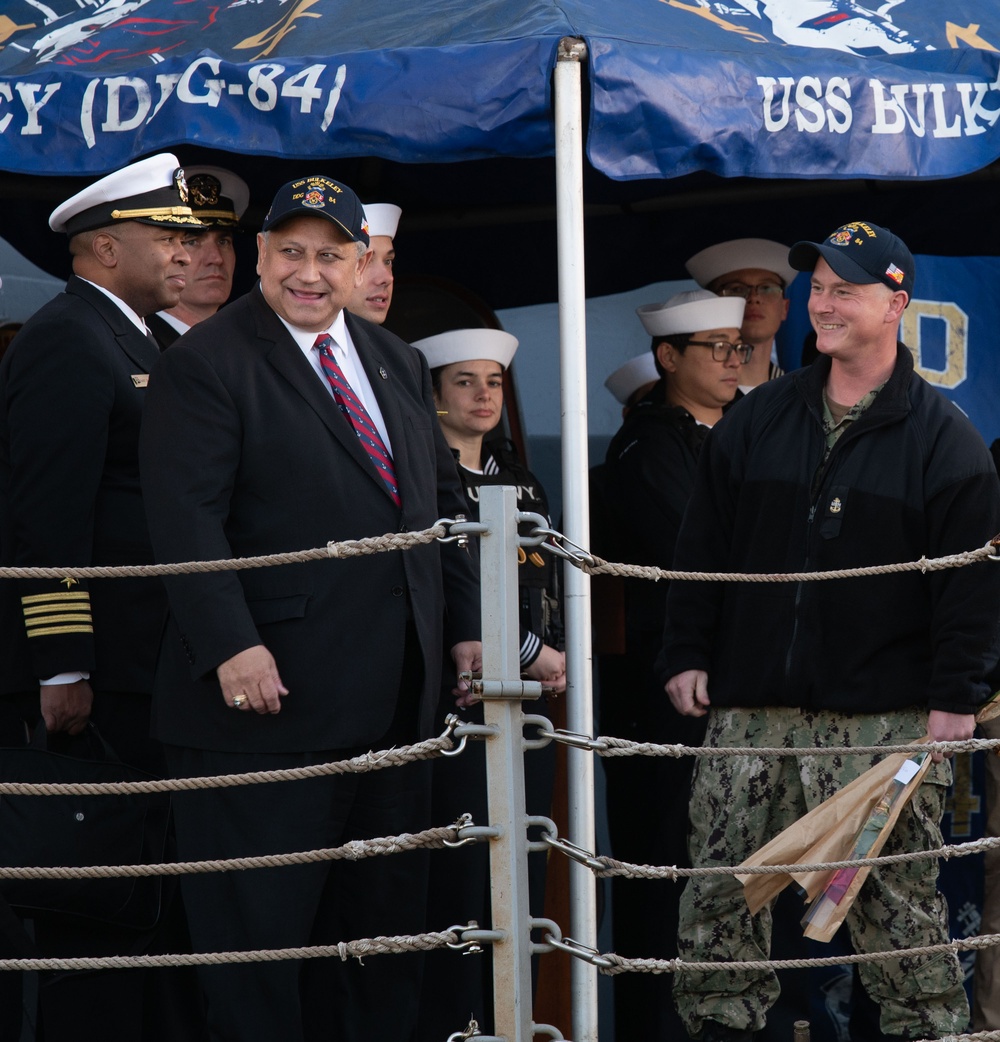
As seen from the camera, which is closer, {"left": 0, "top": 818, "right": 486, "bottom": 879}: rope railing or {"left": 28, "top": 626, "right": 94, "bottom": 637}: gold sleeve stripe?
{"left": 0, "top": 818, "right": 486, "bottom": 879}: rope railing

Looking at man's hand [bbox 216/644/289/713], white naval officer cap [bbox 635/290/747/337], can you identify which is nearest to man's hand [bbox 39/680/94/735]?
man's hand [bbox 216/644/289/713]

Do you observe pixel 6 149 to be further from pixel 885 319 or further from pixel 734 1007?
pixel 734 1007

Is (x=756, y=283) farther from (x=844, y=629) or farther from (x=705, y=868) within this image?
(x=705, y=868)

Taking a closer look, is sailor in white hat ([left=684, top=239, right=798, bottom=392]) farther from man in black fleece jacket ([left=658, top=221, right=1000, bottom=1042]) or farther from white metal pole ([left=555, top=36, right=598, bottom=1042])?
white metal pole ([left=555, top=36, right=598, bottom=1042])

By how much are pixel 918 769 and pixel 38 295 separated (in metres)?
3.42

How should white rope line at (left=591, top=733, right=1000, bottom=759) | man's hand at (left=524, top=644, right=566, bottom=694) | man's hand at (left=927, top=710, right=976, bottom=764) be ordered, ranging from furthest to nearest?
man's hand at (left=524, top=644, right=566, bottom=694) → man's hand at (left=927, top=710, right=976, bottom=764) → white rope line at (left=591, top=733, right=1000, bottom=759)

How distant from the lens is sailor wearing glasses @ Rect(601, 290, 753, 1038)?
15.4 feet

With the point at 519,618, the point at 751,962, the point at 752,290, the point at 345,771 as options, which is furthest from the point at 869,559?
the point at 752,290

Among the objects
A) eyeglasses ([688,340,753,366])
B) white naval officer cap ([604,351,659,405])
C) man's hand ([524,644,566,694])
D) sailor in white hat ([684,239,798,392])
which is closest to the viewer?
man's hand ([524,644,566,694])

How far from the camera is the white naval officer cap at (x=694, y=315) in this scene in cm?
501

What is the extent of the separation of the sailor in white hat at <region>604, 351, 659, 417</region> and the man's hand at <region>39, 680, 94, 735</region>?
7.92 feet

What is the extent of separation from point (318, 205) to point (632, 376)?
7.73 ft

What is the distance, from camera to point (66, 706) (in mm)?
3588

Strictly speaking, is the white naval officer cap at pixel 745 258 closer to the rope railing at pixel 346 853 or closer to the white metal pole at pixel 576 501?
the white metal pole at pixel 576 501
